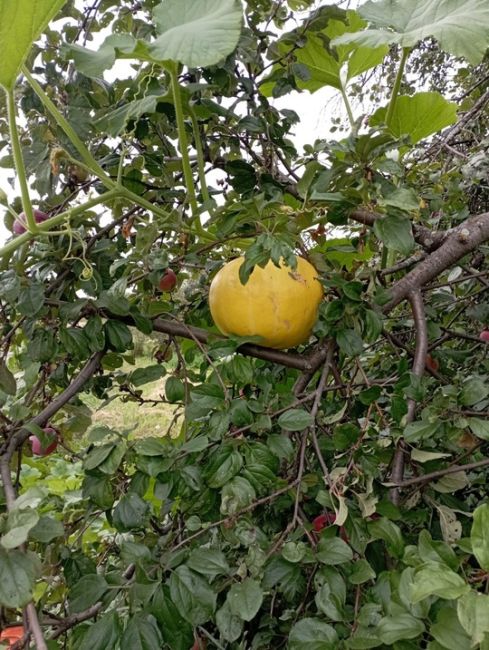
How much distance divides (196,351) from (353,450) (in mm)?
232

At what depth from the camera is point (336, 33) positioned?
917 mm

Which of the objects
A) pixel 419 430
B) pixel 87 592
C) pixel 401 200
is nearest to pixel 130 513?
pixel 87 592

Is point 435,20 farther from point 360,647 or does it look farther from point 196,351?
point 360,647

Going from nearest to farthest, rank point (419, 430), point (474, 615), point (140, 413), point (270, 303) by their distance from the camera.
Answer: point (474, 615) → point (419, 430) → point (270, 303) → point (140, 413)

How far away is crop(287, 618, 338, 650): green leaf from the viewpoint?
1.39ft

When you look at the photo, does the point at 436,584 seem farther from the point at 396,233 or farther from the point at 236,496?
the point at 396,233

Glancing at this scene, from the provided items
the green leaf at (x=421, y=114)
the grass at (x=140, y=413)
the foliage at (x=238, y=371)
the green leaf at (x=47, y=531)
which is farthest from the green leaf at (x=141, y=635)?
the grass at (x=140, y=413)

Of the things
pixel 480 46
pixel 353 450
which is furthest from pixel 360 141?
pixel 353 450

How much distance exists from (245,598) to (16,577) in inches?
6.9

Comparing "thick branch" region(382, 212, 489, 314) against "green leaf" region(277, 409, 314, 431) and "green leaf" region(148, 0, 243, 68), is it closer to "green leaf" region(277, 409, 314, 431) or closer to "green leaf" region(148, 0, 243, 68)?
"green leaf" region(277, 409, 314, 431)

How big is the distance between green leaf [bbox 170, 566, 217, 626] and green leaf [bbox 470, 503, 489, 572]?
215 mm

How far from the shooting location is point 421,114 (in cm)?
90

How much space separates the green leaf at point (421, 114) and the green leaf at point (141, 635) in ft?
Answer: 2.38

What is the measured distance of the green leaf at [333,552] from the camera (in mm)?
467
